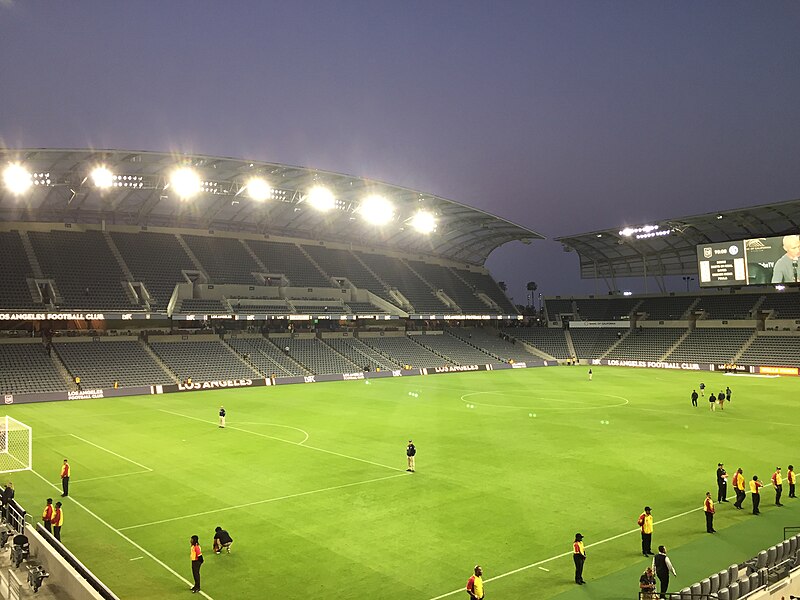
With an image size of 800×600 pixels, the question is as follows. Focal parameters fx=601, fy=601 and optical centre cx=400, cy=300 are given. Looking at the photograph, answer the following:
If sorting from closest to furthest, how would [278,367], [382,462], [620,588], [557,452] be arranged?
[620,588] < [382,462] < [557,452] < [278,367]

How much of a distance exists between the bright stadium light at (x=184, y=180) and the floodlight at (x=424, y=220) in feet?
93.8

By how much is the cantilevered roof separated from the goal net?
65117 mm

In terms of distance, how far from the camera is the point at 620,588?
1369 cm

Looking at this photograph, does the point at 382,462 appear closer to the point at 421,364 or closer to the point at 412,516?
the point at 412,516

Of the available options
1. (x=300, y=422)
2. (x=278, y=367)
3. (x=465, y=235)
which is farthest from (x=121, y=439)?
(x=465, y=235)

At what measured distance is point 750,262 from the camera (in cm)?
6147

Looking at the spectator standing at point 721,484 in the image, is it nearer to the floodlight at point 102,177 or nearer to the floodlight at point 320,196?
the floodlight at point 102,177

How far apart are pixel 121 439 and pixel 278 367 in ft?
102

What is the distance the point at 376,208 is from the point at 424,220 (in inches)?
319

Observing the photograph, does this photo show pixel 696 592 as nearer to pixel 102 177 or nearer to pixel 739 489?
pixel 739 489

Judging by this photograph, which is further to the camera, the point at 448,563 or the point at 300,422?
the point at 300,422

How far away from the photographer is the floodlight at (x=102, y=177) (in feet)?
170

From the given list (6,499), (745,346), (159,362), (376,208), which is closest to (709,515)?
(6,499)

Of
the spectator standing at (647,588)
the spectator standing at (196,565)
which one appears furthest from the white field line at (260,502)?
the spectator standing at (647,588)
